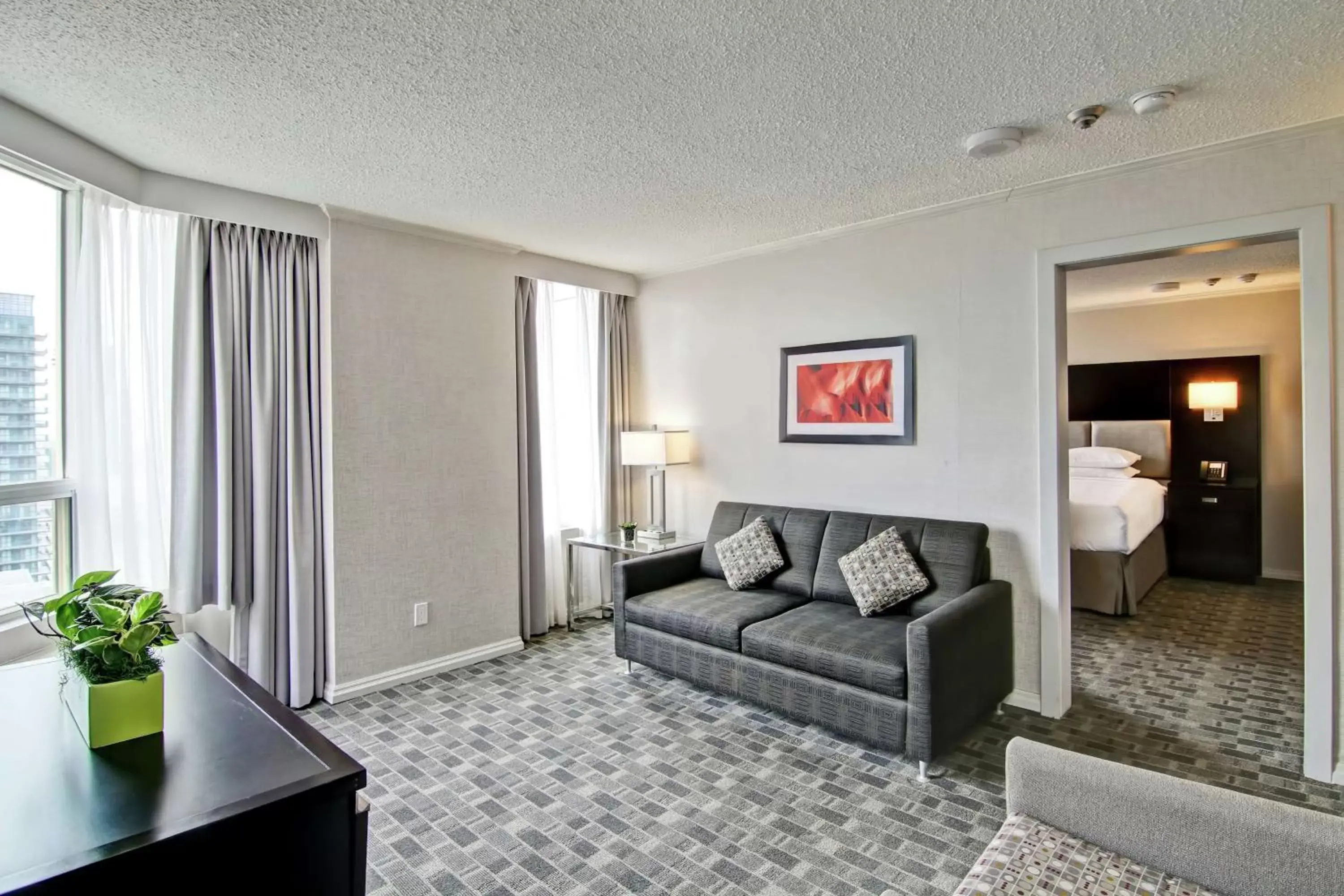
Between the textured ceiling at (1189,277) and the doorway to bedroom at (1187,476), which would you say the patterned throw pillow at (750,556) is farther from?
the textured ceiling at (1189,277)

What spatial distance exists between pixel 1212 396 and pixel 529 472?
6.08 m

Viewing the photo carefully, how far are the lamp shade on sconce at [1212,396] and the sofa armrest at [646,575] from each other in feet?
16.9

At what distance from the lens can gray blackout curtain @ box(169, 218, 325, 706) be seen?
3176 millimetres

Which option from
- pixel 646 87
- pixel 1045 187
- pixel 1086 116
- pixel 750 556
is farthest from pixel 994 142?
pixel 750 556

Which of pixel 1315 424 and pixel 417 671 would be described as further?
pixel 417 671

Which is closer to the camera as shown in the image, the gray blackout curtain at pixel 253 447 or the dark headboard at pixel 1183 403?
the gray blackout curtain at pixel 253 447

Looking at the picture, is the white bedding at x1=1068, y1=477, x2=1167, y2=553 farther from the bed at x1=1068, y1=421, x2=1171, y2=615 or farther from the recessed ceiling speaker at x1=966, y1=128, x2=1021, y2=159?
the recessed ceiling speaker at x1=966, y1=128, x2=1021, y2=159

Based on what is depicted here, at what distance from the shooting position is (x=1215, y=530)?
239 inches

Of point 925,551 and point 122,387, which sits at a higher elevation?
point 122,387

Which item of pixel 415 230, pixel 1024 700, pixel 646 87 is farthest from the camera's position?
pixel 415 230

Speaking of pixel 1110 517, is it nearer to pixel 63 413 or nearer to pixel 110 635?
pixel 110 635

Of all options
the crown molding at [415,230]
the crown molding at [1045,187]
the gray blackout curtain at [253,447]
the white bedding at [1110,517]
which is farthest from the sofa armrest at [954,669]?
the crown molding at [415,230]

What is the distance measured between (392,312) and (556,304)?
1.38m

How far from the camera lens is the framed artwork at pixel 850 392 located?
3766mm
